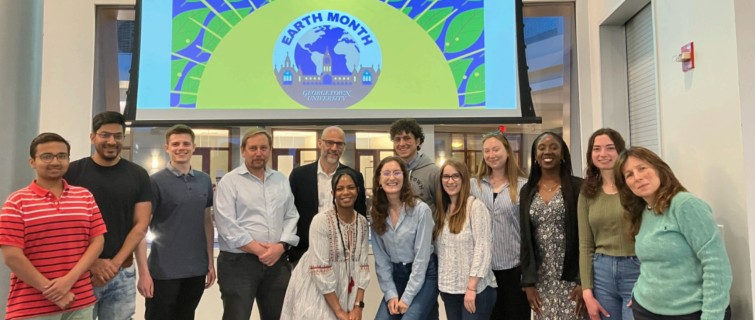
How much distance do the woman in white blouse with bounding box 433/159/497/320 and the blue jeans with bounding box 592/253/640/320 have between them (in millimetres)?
507

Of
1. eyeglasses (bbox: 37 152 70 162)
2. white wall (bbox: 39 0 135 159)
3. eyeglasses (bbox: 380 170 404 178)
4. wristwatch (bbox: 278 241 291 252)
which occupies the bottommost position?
wristwatch (bbox: 278 241 291 252)

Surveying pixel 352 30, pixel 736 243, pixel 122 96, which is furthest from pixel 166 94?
pixel 736 243

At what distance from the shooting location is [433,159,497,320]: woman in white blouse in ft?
7.70

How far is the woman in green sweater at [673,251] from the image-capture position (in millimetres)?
1669

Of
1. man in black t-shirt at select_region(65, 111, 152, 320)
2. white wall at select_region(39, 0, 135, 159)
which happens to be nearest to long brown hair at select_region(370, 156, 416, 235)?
man in black t-shirt at select_region(65, 111, 152, 320)

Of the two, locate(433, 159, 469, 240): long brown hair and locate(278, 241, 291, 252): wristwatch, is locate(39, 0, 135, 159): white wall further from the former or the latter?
locate(433, 159, 469, 240): long brown hair

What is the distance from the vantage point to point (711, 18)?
7.25 ft

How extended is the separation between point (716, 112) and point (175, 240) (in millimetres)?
2920

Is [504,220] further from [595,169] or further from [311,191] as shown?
[311,191]

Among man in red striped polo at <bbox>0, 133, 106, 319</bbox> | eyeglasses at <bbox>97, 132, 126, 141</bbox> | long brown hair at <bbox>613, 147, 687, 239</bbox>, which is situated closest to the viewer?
long brown hair at <bbox>613, 147, 687, 239</bbox>

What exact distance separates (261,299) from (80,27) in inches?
120

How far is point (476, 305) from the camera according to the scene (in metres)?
2.36

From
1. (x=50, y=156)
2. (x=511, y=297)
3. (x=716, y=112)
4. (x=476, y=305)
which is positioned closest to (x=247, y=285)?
(x=50, y=156)

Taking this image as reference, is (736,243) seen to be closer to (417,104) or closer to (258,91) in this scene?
(417,104)
